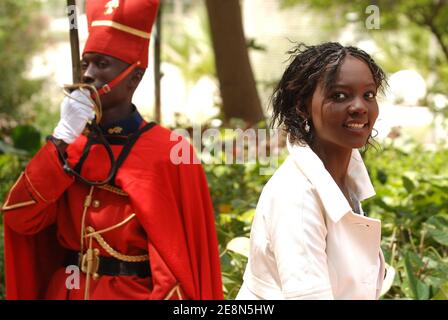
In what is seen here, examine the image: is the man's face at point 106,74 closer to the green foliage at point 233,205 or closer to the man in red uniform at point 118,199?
the man in red uniform at point 118,199

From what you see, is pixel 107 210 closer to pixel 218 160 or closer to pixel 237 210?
pixel 237 210

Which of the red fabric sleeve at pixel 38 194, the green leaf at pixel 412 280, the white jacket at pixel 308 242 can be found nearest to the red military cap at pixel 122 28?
the red fabric sleeve at pixel 38 194

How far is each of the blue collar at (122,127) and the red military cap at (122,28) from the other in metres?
0.22

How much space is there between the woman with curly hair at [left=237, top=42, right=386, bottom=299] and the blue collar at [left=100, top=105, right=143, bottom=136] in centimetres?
99

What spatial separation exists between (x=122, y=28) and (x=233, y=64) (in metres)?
4.85

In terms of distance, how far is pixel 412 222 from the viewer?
5.01 m

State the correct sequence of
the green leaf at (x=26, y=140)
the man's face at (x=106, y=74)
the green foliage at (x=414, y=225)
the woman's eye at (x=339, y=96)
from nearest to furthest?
the woman's eye at (x=339, y=96) < the man's face at (x=106, y=74) < the green foliage at (x=414, y=225) < the green leaf at (x=26, y=140)

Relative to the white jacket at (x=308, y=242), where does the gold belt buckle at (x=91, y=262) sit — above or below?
below

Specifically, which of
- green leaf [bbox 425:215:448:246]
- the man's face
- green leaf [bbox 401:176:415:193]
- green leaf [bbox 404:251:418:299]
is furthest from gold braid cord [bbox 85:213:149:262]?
green leaf [bbox 401:176:415:193]

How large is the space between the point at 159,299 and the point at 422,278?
1589mm

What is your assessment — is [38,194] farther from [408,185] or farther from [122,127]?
[408,185]

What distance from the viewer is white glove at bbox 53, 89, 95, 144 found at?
3.41m

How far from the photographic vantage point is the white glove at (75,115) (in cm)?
341

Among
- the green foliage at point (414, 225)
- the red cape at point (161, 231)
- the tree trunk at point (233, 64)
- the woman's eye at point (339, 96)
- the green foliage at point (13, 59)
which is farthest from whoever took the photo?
the green foliage at point (13, 59)
